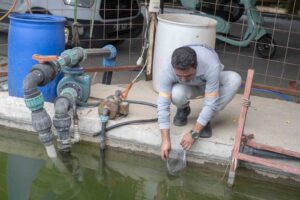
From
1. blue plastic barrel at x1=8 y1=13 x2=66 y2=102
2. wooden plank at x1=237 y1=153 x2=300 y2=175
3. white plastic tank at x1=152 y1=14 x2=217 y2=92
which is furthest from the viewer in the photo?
white plastic tank at x1=152 y1=14 x2=217 y2=92

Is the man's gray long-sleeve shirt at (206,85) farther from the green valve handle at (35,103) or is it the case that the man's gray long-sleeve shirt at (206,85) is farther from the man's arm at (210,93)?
the green valve handle at (35,103)

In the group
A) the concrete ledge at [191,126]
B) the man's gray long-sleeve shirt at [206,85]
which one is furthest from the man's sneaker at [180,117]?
the man's gray long-sleeve shirt at [206,85]

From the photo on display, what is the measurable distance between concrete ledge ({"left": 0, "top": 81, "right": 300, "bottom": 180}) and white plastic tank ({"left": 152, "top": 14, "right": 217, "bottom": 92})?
1.44ft

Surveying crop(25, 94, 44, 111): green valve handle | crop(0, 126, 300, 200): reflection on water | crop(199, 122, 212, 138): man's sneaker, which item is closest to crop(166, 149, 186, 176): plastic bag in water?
crop(0, 126, 300, 200): reflection on water

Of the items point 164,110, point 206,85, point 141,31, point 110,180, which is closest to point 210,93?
point 206,85

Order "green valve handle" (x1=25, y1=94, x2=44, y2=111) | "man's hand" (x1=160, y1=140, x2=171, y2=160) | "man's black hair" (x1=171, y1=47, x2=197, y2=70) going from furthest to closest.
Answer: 1. "green valve handle" (x1=25, y1=94, x2=44, y2=111)
2. "man's hand" (x1=160, y1=140, x2=171, y2=160)
3. "man's black hair" (x1=171, y1=47, x2=197, y2=70)

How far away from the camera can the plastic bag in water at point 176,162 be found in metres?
3.62

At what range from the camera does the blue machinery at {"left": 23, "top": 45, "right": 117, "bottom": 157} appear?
3.46 meters

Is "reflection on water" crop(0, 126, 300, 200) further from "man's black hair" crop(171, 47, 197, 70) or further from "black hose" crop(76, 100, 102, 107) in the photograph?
"man's black hair" crop(171, 47, 197, 70)

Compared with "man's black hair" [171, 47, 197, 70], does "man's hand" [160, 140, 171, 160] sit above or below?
below

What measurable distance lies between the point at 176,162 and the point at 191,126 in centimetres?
37

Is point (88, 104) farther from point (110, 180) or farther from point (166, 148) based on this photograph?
point (166, 148)

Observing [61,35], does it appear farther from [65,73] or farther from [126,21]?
[126,21]

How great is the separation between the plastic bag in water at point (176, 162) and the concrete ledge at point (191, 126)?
0.17 feet
